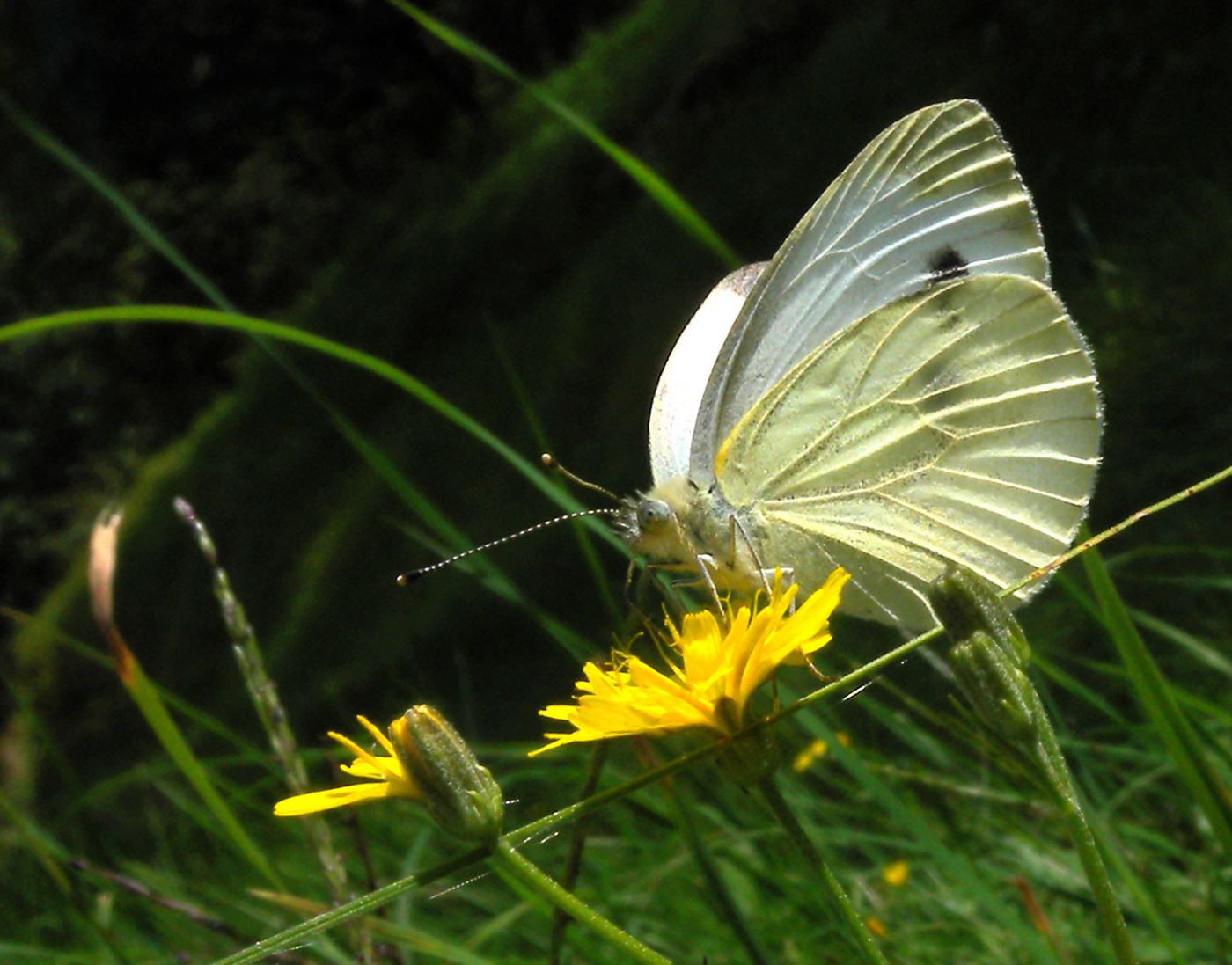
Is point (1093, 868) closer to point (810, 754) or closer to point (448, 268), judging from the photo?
point (810, 754)

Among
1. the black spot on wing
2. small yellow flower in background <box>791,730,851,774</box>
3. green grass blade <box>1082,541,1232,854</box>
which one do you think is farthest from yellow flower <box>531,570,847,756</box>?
the black spot on wing

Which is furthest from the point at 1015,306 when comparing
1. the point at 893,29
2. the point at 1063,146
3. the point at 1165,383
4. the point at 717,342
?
the point at 893,29

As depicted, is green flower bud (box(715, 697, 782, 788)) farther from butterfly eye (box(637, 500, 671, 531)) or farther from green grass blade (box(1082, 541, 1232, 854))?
butterfly eye (box(637, 500, 671, 531))

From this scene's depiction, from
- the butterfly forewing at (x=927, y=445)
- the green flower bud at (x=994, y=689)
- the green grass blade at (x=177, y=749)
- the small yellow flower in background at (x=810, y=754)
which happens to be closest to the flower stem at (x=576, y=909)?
the green flower bud at (x=994, y=689)

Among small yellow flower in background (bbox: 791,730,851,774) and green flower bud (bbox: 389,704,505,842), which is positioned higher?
green flower bud (bbox: 389,704,505,842)

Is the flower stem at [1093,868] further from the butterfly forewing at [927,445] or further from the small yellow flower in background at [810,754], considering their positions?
the small yellow flower in background at [810,754]

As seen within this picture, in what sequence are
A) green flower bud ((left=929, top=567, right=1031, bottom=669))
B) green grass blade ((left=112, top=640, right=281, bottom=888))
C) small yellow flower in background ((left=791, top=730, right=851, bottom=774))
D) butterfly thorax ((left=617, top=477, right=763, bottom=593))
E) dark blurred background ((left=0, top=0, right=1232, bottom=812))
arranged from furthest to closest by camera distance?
dark blurred background ((left=0, top=0, right=1232, bottom=812)) → small yellow flower in background ((left=791, top=730, right=851, bottom=774)) → butterfly thorax ((left=617, top=477, right=763, bottom=593)) → green grass blade ((left=112, top=640, right=281, bottom=888)) → green flower bud ((left=929, top=567, right=1031, bottom=669))

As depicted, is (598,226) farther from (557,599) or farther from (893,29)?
(557,599)

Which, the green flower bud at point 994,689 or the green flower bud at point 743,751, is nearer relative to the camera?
the green flower bud at point 994,689
